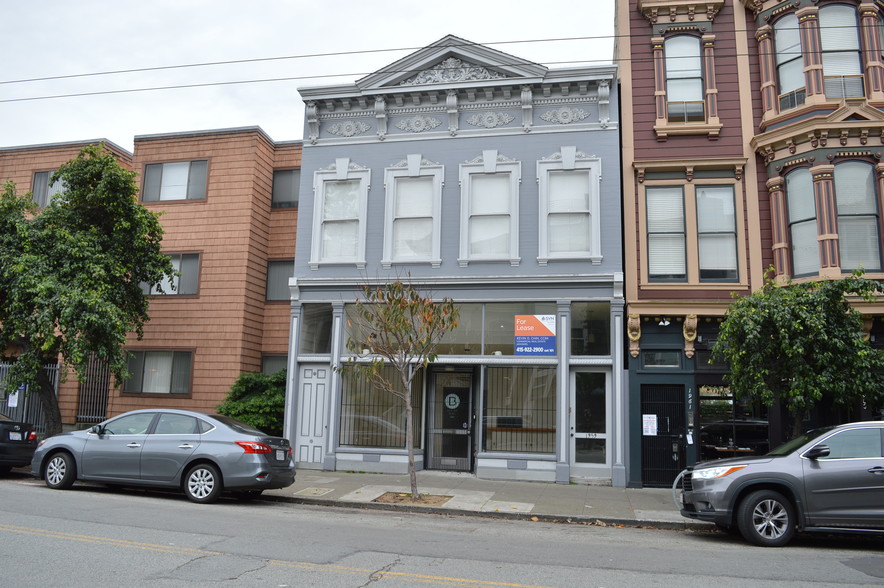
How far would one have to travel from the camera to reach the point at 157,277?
17.2m

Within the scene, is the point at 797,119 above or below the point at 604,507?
above

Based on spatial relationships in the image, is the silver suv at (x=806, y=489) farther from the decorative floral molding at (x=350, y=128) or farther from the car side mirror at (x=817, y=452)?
the decorative floral molding at (x=350, y=128)

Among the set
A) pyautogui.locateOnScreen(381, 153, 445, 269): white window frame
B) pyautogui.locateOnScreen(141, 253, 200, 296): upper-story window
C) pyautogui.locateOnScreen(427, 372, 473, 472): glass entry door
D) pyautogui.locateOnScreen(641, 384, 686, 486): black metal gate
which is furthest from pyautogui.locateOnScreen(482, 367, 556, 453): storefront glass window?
pyautogui.locateOnScreen(141, 253, 200, 296): upper-story window

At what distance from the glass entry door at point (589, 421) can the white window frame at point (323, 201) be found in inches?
233

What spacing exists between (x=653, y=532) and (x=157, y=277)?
43.0 feet

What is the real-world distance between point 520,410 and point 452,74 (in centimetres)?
828

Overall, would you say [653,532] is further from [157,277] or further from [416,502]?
[157,277]

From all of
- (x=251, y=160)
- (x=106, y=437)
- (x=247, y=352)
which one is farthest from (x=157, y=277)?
(x=106, y=437)

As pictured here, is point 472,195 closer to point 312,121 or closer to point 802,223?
point 312,121

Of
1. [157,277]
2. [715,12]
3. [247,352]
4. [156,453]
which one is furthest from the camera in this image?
[247,352]

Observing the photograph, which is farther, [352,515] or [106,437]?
[106,437]

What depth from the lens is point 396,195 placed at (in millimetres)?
16688

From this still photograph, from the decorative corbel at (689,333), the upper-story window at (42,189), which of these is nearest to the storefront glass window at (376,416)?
the decorative corbel at (689,333)

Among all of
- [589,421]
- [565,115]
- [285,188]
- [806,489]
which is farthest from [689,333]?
[285,188]
